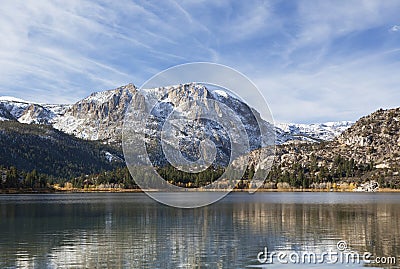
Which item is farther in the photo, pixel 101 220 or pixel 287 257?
pixel 101 220

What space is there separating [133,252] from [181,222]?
1198 inches

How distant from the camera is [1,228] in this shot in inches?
2613

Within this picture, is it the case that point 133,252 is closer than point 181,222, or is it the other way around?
point 133,252

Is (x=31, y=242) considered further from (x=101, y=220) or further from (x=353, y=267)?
(x=353, y=267)

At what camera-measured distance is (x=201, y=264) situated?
38.9m

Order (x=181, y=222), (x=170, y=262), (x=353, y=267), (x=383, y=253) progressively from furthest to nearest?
(x=181, y=222) → (x=383, y=253) → (x=170, y=262) → (x=353, y=267)

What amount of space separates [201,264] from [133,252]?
29.1 ft

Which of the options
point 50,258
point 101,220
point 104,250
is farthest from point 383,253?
point 101,220

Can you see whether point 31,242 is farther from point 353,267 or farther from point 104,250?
point 353,267

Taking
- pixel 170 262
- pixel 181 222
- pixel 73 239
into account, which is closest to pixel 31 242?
pixel 73 239

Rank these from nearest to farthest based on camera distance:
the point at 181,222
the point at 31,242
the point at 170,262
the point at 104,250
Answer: the point at 170,262 → the point at 104,250 → the point at 31,242 → the point at 181,222

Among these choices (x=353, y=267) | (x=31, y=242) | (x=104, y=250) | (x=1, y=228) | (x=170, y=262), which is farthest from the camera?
(x=1, y=228)

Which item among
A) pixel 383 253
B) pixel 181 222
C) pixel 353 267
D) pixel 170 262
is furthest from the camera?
pixel 181 222

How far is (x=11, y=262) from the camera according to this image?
40.2 metres
